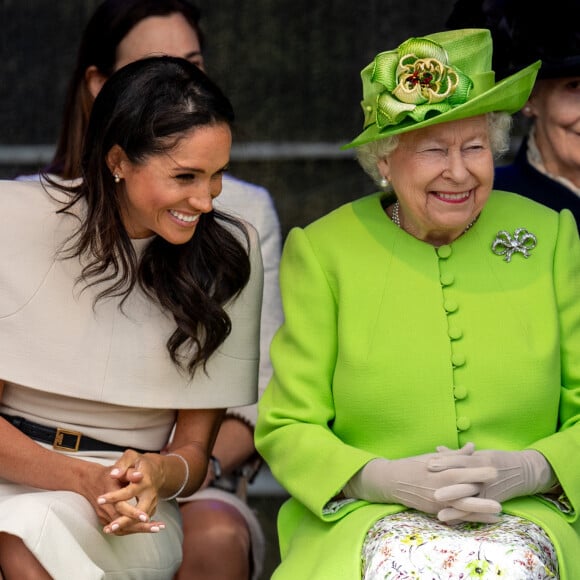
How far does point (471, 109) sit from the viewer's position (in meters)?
3.70

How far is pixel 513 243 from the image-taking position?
3.90 m

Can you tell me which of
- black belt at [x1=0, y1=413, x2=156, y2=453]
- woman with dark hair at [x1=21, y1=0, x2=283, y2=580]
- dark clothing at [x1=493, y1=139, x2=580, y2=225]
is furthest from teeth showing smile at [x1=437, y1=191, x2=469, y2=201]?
black belt at [x1=0, y1=413, x2=156, y2=453]

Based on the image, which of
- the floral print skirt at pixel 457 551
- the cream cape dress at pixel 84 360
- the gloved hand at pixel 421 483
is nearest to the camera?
the floral print skirt at pixel 457 551

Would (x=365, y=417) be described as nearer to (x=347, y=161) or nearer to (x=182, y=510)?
(x=182, y=510)

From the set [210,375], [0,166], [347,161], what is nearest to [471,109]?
[210,375]

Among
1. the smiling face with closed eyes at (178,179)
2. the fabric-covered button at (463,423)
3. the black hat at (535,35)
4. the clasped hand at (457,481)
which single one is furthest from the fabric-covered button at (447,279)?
the black hat at (535,35)

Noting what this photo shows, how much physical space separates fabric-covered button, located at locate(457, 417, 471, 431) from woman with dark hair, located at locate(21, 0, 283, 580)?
0.79 meters

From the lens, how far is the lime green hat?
372 centimetres

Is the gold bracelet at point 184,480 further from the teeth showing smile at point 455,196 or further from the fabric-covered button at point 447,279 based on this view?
the teeth showing smile at point 455,196

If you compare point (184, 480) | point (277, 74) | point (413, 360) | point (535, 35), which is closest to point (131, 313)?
point (184, 480)

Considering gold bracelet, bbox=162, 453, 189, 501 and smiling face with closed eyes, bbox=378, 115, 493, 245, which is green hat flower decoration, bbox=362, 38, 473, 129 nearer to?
smiling face with closed eyes, bbox=378, 115, 493, 245

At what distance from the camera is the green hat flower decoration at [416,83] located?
3.73 meters

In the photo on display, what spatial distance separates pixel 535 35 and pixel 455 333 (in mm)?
1060

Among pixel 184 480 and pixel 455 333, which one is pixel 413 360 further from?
pixel 184 480
